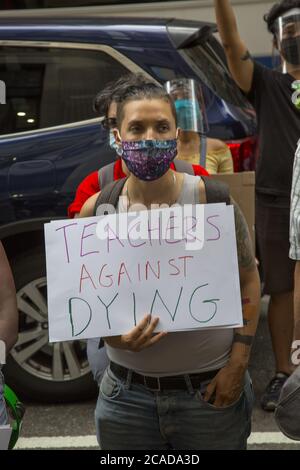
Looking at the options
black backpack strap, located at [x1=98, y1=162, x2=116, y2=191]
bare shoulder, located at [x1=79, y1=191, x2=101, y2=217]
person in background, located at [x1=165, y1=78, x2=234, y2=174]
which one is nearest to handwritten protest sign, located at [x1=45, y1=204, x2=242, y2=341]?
bare shoulder, located at [x1=79, y1=191, x2=101, y2=217]

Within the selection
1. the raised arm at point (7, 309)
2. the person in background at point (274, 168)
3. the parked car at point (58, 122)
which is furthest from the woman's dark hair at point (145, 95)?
the parked car at point (58, 122)

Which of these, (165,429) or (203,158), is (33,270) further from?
(165,429)

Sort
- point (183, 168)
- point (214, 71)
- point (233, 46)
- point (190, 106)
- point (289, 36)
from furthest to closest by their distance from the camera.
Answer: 1. point (214, 71)
2. point (190, 106)
3. point (233, 46)
4. point (289, 36)
5. point (183, 168)

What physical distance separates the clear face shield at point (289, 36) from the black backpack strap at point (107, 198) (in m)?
1.79

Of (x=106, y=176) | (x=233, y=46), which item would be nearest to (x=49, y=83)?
(x=233, y=46)

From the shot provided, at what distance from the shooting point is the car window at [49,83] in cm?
431

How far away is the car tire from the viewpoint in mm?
4168

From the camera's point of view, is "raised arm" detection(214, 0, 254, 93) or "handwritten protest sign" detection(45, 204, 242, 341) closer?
"handwritten protest sign" detection(45, 204, 242, 341)

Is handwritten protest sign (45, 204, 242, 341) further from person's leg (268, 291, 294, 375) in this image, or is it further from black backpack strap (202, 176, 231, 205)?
person's leg (268, 291, 294, 375)

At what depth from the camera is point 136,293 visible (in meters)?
2.17

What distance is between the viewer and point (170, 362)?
2236 millimetres

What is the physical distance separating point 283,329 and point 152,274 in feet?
7.24

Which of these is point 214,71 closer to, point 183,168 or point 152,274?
point 183,168

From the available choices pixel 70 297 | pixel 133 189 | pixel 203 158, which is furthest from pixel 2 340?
pixel 203 158
